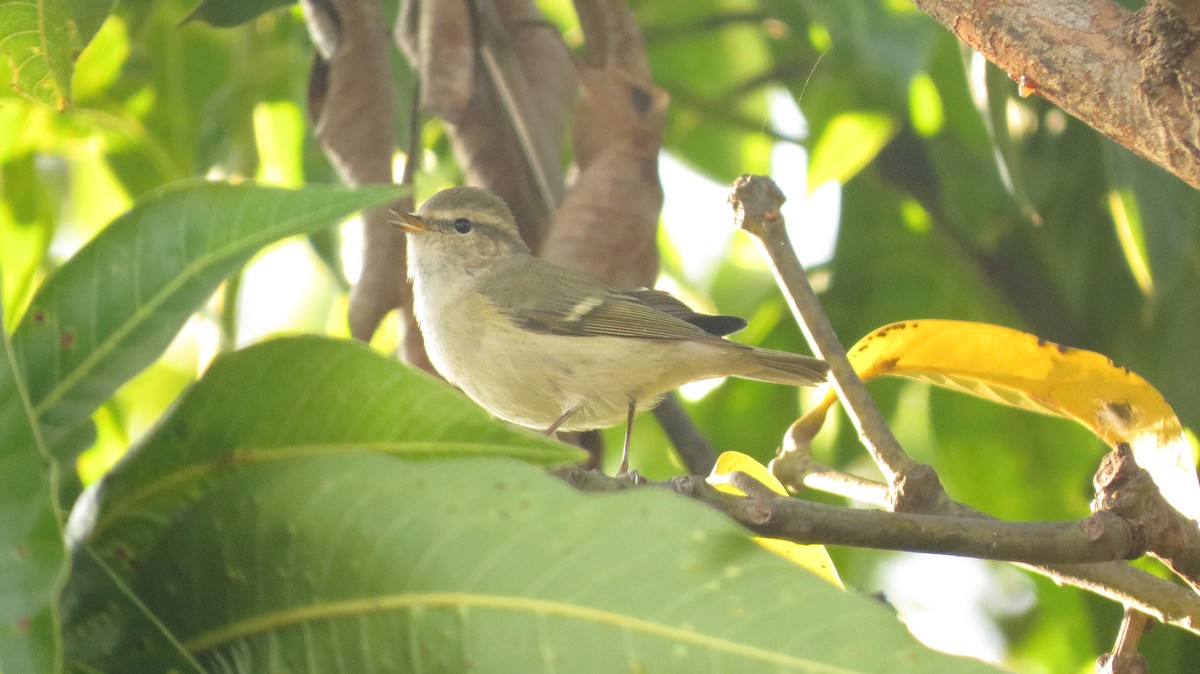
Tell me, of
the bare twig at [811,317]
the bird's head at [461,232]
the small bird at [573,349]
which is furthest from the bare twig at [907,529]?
the bird's head at [461,232]

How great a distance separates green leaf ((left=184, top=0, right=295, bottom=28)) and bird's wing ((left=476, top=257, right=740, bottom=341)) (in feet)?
2.80

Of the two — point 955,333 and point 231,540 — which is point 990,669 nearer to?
point 231,540

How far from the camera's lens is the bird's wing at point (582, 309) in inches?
117

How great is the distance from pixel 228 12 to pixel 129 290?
→ 152 cm

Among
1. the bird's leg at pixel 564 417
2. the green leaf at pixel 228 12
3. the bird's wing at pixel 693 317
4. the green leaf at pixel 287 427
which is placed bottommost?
the bird's leg at pixel 564 417

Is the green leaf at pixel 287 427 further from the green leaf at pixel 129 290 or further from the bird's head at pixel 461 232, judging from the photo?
the bird's head at pixel 461 232

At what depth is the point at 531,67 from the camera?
2.70 metres

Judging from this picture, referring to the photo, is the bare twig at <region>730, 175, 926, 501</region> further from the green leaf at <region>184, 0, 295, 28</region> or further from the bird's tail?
the green leaf at <region>184, 0, 295, 28</region>

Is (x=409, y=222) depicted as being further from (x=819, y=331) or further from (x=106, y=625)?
(x=106, y=625)

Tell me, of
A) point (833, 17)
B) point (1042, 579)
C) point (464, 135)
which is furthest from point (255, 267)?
point (1042, 579)

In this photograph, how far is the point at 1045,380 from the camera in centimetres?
180

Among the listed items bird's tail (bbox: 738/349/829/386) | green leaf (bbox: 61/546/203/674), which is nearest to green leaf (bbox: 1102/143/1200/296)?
bird's tail (bbox: 738/349/829/386)

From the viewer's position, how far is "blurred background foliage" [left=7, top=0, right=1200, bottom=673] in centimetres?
322

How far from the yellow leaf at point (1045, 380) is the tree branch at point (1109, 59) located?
19.3 inches
